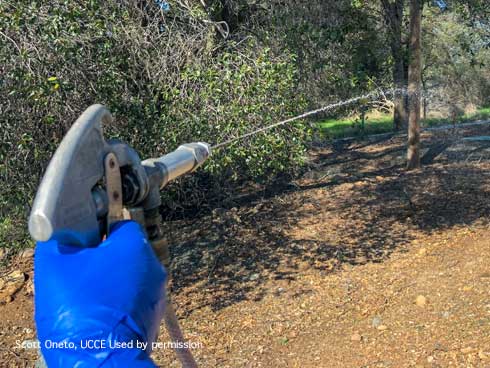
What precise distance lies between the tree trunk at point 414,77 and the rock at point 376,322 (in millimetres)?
4451

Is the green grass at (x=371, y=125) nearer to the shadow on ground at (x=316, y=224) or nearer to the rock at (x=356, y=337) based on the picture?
the shadow on ground at (x=316, y=224)

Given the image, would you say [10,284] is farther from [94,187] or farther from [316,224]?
[94,187]

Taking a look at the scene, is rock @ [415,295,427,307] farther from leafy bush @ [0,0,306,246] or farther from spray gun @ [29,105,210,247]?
spray gun @ [29,105,210,247]

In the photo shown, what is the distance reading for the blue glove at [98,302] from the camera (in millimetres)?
777

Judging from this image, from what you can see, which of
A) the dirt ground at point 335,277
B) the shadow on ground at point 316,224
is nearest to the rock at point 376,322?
the dirt ground at point 335,277

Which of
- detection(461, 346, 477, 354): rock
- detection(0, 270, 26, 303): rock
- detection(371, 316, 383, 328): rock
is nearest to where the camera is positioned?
detection(461, 346, 477, 354): rock

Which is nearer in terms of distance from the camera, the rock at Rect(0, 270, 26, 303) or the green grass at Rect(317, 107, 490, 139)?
the rock at Rect(0, 270, 26, 303)

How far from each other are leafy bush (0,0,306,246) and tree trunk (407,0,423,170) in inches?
138

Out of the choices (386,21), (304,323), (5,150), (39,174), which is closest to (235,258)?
(304,323)

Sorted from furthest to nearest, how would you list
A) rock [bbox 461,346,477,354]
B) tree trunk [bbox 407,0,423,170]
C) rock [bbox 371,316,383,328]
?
tree trunk [bbox 407,0,423,170]
rock [bbox 371,316,383,328]
rock [bbox 461,346,477,354]

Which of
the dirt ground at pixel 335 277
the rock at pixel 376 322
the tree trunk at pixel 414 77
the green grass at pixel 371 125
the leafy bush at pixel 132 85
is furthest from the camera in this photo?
the green grass at pixel 371 125

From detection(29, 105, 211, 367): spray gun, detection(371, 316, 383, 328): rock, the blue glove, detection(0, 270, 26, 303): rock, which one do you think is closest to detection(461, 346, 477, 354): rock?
detection(371, 316, 383, 328): rock

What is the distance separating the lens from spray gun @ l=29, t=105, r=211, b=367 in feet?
→ 2.72

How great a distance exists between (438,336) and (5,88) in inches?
136
